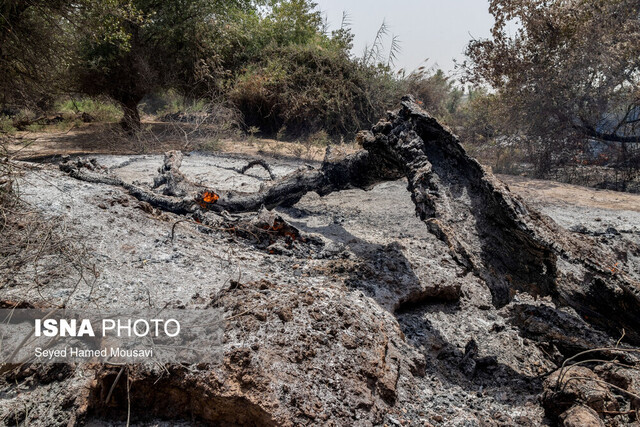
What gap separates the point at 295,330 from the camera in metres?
2.11

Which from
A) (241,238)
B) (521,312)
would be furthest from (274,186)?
(521,312)

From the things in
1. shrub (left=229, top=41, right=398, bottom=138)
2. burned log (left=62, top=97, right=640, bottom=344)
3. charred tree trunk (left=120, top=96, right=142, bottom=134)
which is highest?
shrub (left=229, top=41, right=398, bottom=138)

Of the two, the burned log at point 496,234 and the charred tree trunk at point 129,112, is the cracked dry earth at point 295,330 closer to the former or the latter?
the burned log at point 496,234

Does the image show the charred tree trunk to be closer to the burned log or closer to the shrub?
the shrub

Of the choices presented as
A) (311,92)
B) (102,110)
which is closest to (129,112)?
(102,110)

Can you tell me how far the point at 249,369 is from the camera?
6.06ft

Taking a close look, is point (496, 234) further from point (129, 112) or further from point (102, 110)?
point (102, 110)

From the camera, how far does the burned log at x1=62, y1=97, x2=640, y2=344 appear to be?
2.29m

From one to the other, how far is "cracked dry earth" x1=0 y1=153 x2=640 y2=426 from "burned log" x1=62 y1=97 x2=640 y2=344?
0.18 metres

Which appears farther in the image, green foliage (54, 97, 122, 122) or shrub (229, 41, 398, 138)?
shrub (229, 41, 398, 138)

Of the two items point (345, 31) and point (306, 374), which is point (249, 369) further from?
point (345, 31)

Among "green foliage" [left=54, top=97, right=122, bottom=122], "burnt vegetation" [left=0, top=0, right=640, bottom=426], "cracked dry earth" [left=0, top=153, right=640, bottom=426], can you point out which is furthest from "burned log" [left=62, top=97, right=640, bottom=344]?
"green foliage" [left=54, top=97, right=122, bottom=122]

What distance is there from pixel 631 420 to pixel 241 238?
302 cm

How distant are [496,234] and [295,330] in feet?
4.75
